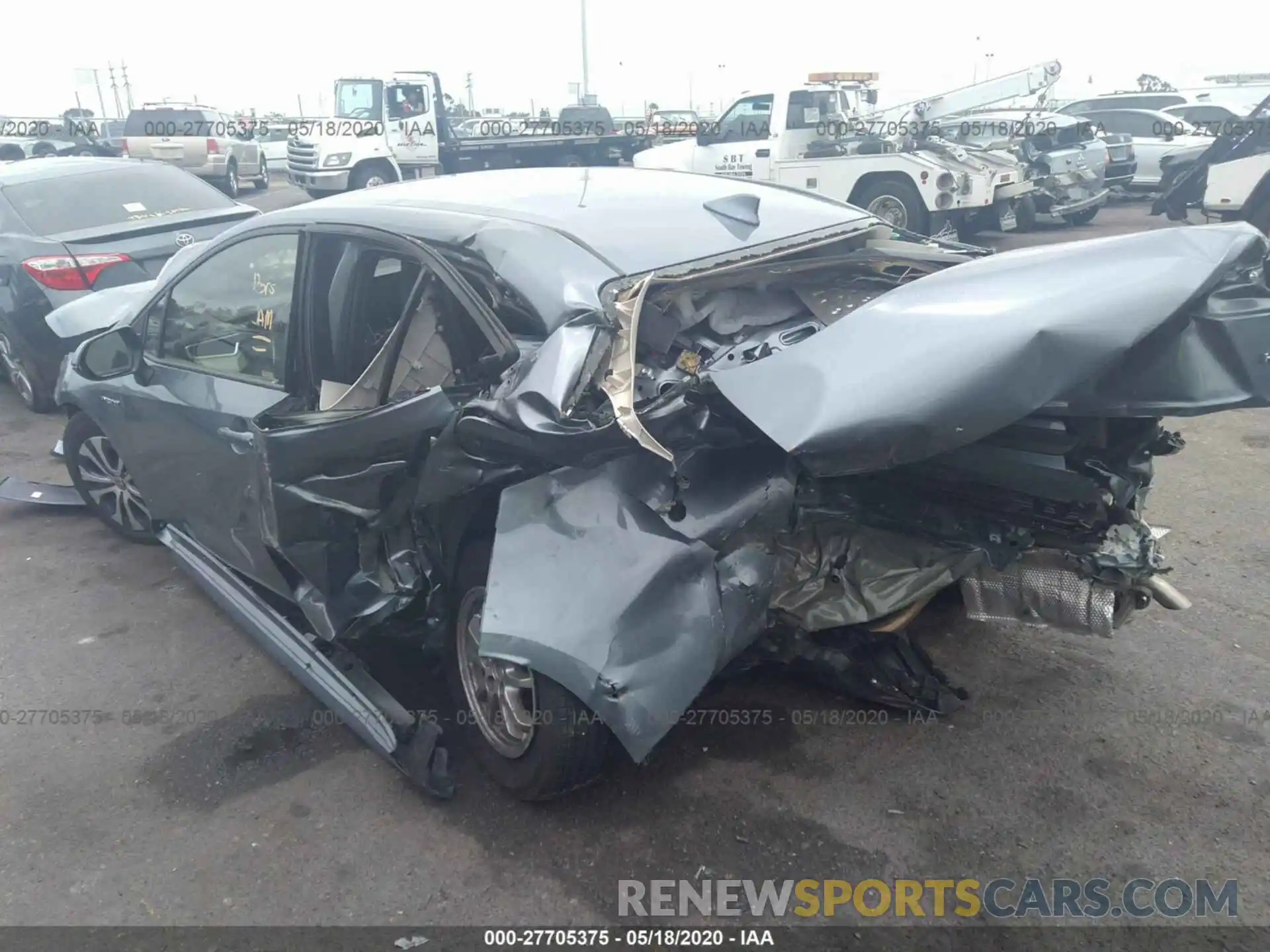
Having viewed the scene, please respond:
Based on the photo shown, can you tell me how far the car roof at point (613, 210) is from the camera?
3012 millimetres

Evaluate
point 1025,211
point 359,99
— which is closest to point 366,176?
point 359,99

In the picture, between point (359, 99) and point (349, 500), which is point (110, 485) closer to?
point (349, 500)

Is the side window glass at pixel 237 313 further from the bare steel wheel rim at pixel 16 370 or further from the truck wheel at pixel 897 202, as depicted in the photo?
the truck wheel at pixel 897 202

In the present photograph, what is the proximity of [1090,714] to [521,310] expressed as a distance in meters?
2.28

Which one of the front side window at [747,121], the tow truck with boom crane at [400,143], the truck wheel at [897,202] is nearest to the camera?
the truck wheel at [897,202]

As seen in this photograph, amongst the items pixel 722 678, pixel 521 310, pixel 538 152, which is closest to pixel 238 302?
pixel 521 310

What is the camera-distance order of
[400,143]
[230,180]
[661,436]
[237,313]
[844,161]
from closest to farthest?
[661,436] < [237,313] < [844,161] < [400,143] < [230,180]

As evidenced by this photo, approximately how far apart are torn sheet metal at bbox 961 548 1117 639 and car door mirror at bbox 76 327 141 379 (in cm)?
351

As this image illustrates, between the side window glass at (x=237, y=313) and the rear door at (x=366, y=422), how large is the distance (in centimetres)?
20

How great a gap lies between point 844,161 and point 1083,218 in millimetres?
→ 4673

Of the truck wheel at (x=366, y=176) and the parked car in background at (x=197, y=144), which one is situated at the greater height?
the parked car in background at (x=197, y=144)

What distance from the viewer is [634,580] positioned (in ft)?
8.09

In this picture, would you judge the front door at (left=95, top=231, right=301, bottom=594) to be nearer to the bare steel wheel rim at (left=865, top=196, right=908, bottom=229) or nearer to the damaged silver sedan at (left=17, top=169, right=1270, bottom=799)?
the damaged silver sedan at (left=17, top=169, right=1270, bottom=799)

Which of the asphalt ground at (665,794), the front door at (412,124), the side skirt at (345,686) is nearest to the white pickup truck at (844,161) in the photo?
the front door at (412,124)
